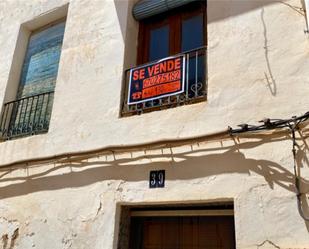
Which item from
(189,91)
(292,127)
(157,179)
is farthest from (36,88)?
(292,127)

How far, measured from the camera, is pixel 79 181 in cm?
455

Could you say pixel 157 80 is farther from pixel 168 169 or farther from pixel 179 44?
pixel 168 169

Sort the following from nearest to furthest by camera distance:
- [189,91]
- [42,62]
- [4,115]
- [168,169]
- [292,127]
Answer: [292,127]
[168,169]
[189,91]
[4,115]
[42,62]

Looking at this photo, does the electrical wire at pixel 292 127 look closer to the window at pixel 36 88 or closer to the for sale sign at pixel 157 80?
the for sale sign at pixel 157 80

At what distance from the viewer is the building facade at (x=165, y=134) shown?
11.2 feet

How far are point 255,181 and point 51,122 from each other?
121 inches

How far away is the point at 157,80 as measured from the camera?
4.60 meters

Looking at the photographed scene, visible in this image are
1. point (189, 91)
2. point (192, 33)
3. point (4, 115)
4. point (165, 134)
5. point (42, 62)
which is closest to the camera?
point (165, 134)

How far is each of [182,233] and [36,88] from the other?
363cm

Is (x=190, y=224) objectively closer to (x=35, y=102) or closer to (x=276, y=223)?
(x=276, y=223)

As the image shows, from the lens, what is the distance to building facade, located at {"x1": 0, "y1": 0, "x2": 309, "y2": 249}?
342 cm

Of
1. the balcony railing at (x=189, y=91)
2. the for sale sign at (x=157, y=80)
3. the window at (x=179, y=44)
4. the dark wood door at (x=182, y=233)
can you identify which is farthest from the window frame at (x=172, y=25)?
the dark wood door at (x=182, y=233)

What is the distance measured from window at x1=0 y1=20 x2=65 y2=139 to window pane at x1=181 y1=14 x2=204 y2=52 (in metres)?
2.23

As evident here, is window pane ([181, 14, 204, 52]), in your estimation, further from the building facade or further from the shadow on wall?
the shadow on wall
